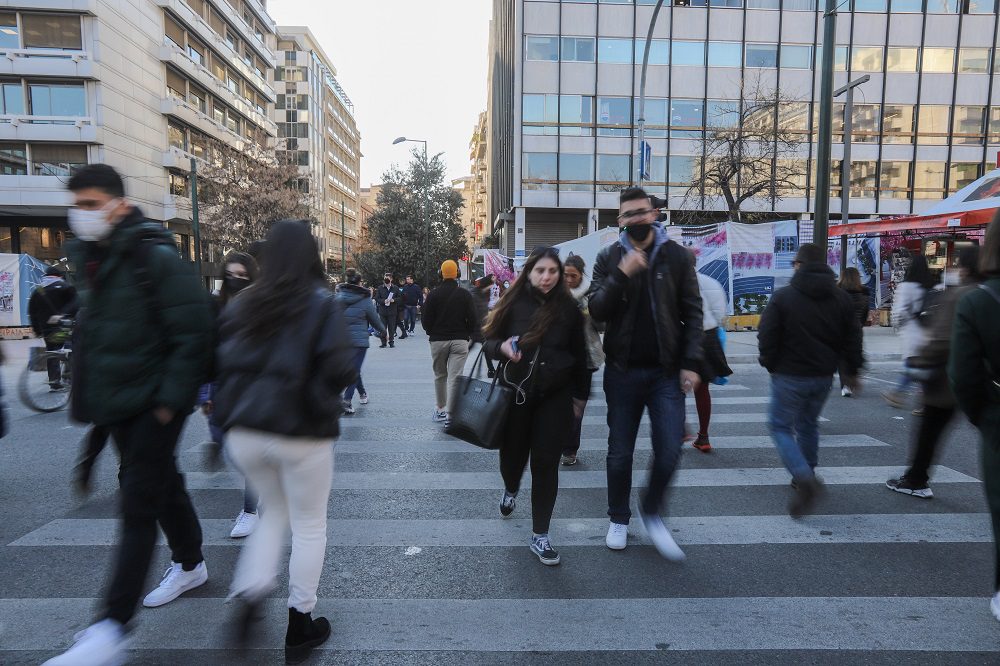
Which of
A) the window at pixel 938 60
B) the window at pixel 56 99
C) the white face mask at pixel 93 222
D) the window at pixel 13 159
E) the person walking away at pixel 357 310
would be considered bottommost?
the person walking away at pixel 357 310

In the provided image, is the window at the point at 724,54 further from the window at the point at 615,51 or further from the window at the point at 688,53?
the window at the point at 615,51

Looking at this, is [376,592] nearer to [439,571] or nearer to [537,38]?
[439,571]

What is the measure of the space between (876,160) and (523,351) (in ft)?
132

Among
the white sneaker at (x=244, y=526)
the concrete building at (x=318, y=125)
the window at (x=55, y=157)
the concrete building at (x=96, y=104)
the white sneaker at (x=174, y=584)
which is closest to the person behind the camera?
the white sneaker at (x=174, y=584)

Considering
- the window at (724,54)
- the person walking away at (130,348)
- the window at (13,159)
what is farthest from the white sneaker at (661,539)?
the window at (724,54)

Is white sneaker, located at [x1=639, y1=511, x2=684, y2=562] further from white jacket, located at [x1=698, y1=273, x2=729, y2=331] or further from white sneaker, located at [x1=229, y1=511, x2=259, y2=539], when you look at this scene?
white sneaker, located at [x1=229, y1=511, x2=259, y2=539]

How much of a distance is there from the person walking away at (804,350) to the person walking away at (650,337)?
3.95ft

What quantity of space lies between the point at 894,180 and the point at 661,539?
40.7m

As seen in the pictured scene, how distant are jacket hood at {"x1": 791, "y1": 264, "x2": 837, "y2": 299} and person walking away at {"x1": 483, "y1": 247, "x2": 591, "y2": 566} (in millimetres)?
1833

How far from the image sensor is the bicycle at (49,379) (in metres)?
8.27

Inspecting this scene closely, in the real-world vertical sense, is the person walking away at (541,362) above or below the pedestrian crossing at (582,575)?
above

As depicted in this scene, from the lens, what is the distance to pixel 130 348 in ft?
8.70

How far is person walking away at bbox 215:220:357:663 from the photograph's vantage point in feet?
8.05

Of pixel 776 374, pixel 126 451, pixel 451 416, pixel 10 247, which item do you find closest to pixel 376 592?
pixel 451 416
